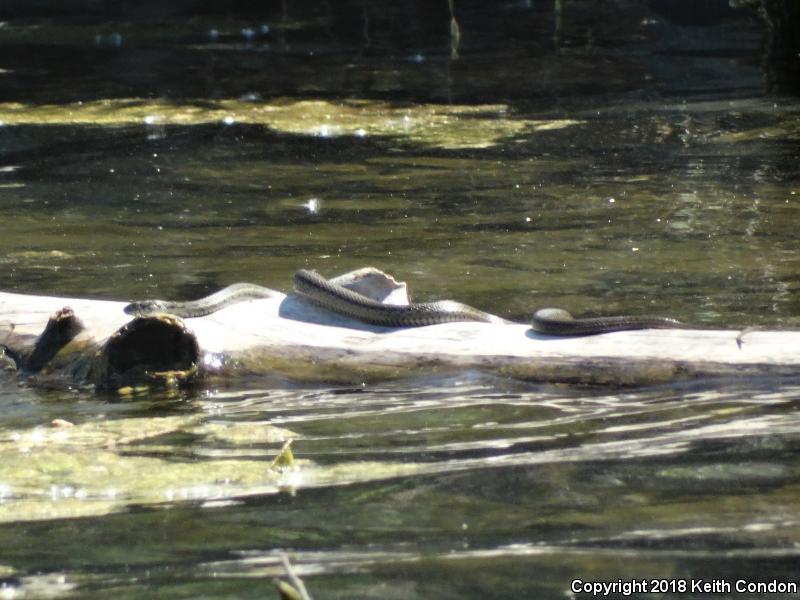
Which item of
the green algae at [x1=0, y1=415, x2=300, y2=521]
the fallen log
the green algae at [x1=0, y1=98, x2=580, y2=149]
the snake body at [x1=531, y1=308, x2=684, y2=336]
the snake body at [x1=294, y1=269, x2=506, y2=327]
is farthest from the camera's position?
the green algae at [x1=0, y1=98, x2=580, y2=149]

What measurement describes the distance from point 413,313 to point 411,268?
3.58 m

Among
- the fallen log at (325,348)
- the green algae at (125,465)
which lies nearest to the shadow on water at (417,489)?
the green algae at (125,465)

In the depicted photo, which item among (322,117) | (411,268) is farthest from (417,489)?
(322,117)

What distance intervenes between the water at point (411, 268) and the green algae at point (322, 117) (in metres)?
0.08

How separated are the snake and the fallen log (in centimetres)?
5

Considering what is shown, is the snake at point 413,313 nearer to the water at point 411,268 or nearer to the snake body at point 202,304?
the snake body at point 202,304

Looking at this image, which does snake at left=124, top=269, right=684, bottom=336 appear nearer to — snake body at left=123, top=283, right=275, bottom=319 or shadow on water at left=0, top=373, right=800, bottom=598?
snake body at left=123, top=283, right=275, bottom=319

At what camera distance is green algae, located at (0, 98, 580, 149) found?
58.6 feet

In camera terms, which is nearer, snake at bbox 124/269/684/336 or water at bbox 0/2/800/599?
water at bbox 0/2/800/599

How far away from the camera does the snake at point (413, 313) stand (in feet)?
24.0

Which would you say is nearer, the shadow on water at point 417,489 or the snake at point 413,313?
the shadow on water at point 417,489

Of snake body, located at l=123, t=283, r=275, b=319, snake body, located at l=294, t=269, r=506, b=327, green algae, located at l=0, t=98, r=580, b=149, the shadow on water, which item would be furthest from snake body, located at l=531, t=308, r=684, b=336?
green algae, located at l=0, t=98, r=580, b=149

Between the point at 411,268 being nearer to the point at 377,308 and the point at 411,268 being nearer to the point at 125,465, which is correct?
the point at 377,308

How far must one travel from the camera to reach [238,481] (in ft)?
18.8
